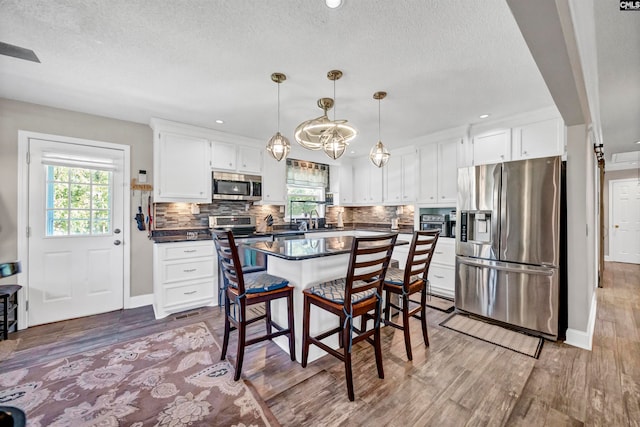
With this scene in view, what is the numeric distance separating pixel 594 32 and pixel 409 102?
1.45 metres

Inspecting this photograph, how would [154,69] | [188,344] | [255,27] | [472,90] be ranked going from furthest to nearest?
[472,90]
[188,344]
[154,69]
[255,27]

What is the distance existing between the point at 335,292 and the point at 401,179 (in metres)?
3.35

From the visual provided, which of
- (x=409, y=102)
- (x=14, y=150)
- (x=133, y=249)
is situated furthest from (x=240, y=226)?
(x=409, y=102)

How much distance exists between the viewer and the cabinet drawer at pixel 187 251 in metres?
3.31

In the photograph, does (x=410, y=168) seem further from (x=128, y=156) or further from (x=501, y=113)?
(x=128, y=156)

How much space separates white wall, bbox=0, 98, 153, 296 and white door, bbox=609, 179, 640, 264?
1002cm

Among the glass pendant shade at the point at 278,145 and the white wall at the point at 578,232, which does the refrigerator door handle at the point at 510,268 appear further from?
the glass pendant shade at the point at 278,145

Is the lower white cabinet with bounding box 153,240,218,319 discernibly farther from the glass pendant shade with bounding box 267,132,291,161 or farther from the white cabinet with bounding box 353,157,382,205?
the white cabinet with bounding box 353,157,382,205

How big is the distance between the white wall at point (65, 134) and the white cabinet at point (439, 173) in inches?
161

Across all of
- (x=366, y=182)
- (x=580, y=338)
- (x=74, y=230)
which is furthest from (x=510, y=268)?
(x=74, y=230)

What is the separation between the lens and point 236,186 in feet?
Answer: 13.5

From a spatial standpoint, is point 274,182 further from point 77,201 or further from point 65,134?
point 65,134

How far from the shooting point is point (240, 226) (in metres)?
4.11

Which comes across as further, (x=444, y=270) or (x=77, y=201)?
(x=444, y=270)
